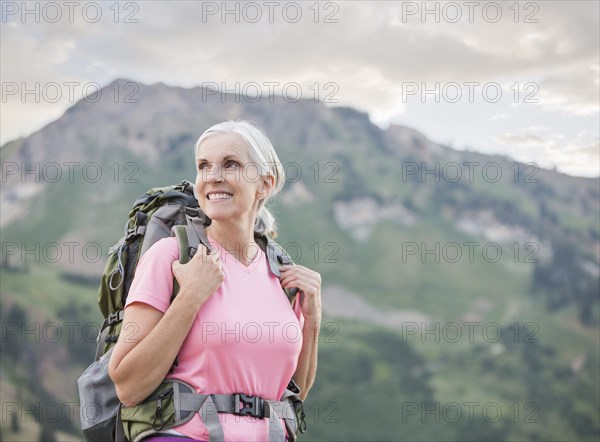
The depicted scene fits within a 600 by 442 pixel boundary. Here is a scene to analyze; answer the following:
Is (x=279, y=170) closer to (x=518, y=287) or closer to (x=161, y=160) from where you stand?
(x=518, y=287)

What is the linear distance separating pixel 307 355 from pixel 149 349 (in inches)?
37.7

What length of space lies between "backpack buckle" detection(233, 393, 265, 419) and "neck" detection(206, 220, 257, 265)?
62 centimetres

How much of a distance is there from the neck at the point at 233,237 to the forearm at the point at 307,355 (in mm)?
452

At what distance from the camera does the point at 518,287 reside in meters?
139

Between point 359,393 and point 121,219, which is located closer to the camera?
point 359,393

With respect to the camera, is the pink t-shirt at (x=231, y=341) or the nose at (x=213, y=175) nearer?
the pink t-shirt at (x=231, y=341)

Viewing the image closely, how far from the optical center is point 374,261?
152 meters

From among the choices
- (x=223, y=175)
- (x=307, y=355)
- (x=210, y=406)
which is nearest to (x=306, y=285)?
(x=307, y=355)

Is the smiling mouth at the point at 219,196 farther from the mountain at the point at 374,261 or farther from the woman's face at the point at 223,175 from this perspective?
the mountain at the point at 374,261

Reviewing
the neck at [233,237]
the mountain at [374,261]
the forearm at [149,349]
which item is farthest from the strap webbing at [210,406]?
the mountain at [374,261]

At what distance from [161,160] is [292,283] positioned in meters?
166

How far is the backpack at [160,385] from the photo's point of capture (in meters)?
2.87

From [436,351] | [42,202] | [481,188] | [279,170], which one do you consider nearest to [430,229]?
[481,188]

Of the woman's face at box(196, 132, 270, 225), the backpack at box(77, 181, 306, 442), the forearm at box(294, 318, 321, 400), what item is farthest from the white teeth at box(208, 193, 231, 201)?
the forearm at box(294, 318, 321, 400)
